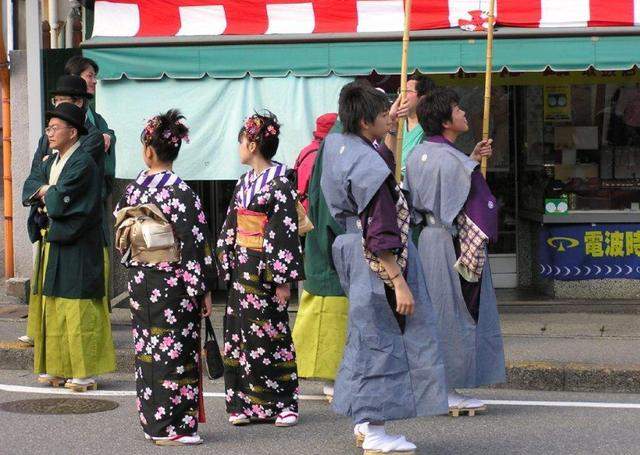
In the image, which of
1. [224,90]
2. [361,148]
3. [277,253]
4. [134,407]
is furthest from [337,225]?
[224,90]

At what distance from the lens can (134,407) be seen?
23.5ft

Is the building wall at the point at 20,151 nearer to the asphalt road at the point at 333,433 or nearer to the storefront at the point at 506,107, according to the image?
the storefront at the point at 506,107

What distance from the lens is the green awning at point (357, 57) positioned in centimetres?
898

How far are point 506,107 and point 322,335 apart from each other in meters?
4.86

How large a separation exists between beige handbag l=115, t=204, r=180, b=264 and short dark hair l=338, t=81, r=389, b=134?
1.08m

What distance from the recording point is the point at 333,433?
21.2ft

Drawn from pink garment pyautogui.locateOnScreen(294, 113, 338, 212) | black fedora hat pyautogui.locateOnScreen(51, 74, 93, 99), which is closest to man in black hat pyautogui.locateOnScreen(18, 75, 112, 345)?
black fedora hat pyautogui.locateOnScreen(51, 74, 93, 99)

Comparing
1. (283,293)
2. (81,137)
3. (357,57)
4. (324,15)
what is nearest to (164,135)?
(283,293)

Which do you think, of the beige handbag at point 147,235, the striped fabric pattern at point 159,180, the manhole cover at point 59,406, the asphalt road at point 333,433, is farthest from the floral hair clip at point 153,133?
the manhole cover at point 59,406

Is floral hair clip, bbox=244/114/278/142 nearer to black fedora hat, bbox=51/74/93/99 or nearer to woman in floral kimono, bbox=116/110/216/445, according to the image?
woman in floral kimono, bbox=116/110/216/445

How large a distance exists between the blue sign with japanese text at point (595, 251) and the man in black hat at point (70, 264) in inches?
189

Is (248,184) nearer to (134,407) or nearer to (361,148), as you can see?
(361,148)

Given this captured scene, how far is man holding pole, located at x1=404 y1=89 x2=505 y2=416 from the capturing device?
262 inches

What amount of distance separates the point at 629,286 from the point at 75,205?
18.2 feet
